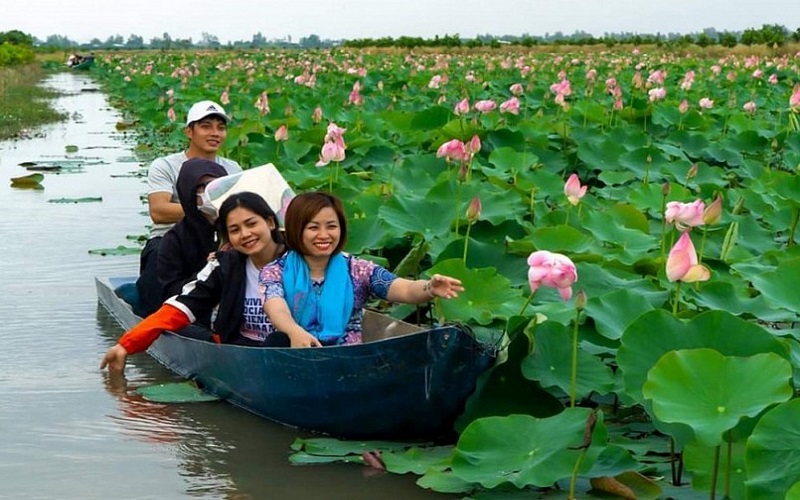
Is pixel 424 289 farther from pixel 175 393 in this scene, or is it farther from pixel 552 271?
pixel 175 393

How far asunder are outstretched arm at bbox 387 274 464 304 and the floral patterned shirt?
45 millimetres

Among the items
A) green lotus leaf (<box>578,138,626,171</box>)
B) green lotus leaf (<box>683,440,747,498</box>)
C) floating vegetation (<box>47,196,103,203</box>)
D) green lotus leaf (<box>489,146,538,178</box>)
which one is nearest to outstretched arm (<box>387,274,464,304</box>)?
green lotus leaf (<box>683,440,747,498</box>)

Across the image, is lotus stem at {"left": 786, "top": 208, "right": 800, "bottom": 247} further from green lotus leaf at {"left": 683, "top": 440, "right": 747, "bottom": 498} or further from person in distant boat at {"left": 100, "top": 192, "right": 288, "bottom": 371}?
green lotus leaf at {"left": 683, "top": 440, "right": 747, "bottom": 498}

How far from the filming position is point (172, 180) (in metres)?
5.10

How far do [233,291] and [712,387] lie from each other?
1822 millimetres

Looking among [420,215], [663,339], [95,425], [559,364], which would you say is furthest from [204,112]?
[663,339]

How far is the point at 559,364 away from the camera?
3123 millimetres

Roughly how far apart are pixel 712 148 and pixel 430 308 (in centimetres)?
380

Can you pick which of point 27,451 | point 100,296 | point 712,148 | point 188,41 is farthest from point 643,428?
point 188,41

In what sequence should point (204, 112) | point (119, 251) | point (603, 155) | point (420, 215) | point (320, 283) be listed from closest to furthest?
point (320, 283), point (420, 215), point (204, 112), point (119, 251), point (603, 155)

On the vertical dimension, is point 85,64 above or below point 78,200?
above

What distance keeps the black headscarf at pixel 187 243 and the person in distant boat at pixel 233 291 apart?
296 millimetres

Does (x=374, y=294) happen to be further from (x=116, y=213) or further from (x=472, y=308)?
(x=116, y=213)

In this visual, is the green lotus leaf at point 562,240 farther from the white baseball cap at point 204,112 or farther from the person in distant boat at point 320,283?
the white baseball cap at point 204,112
